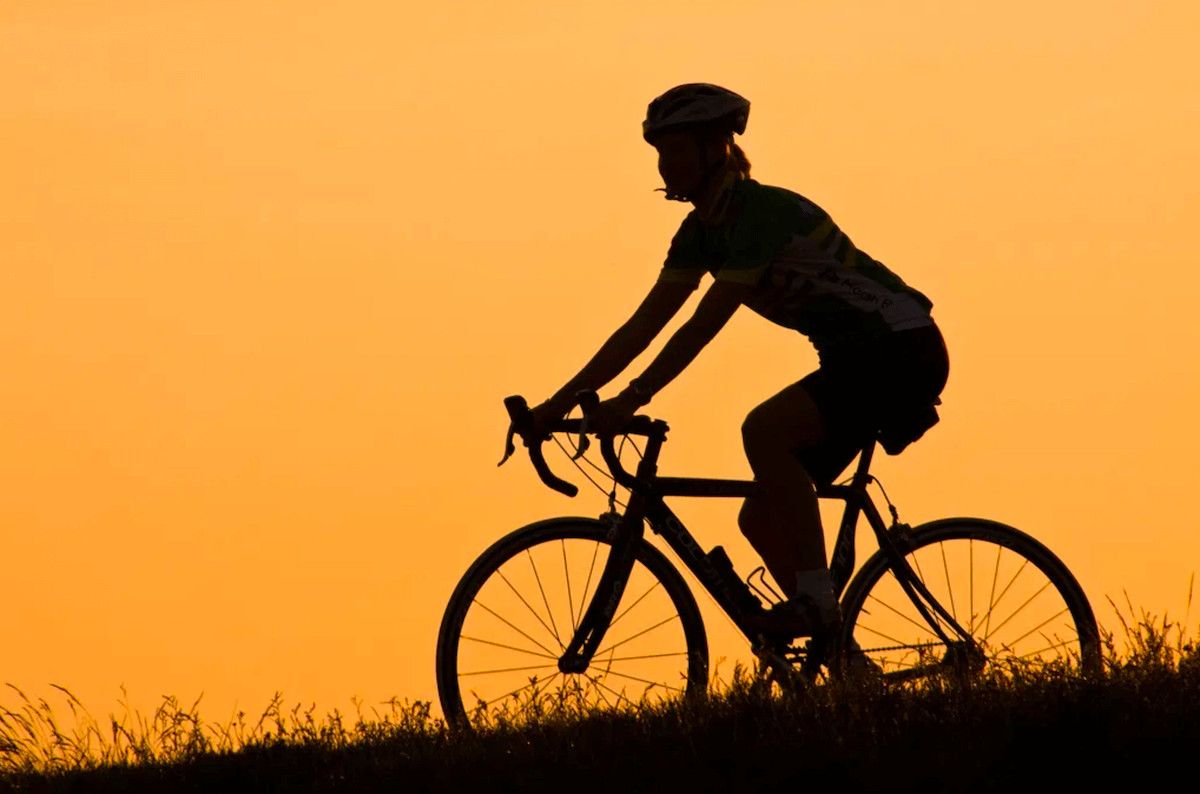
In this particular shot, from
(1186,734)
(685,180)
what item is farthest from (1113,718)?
(685,180)

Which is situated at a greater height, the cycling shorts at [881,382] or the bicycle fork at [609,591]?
the cycling shorts at [881,382]

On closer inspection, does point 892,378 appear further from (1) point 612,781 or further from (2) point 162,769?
(2) point 162,769

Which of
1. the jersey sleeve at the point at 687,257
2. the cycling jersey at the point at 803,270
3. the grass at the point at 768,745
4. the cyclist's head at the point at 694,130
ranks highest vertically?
the cyclist's head at the point at 694,130

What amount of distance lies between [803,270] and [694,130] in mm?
722

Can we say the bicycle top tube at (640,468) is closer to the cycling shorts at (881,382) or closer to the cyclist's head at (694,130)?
the cycling shorts at (881,382)

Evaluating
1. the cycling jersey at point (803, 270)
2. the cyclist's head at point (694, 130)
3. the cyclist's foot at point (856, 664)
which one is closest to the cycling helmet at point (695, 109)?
the cyclist's head at point (694, 130)

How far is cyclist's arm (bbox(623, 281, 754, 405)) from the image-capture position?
832 centimetres

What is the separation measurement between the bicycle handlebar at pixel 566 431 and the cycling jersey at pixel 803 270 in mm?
702

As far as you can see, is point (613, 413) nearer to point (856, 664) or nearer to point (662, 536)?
point (662, 536)

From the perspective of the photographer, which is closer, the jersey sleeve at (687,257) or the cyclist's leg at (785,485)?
the cyclist's leg at (785,485)

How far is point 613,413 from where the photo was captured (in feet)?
27.9

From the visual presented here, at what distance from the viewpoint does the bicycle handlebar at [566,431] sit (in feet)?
28.0

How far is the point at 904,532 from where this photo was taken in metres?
9.29

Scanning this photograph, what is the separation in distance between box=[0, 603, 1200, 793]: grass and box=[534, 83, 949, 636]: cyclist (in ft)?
2.25
